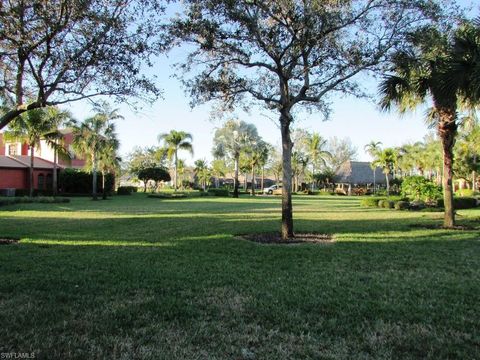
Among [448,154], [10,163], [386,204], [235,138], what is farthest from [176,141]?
[448,154]

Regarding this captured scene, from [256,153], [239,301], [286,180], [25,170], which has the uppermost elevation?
[256,153]

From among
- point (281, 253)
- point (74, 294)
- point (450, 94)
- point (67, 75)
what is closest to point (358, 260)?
point (281, 253)

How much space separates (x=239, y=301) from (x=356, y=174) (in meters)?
72.5

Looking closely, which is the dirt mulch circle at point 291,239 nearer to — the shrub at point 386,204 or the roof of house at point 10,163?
the shrub at point 386,204

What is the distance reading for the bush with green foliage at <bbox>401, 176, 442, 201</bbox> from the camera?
25109 mm

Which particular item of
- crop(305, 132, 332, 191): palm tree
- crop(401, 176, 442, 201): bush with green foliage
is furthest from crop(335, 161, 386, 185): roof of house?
crop(401, 176, 442, 201): bush with green foliage

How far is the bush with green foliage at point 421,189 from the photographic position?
25.1 meters

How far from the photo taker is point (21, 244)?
1021 cm

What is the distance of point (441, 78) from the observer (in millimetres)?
12141

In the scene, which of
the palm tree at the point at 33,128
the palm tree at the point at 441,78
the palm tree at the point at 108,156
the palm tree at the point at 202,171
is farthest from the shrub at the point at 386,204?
the palm tree at the point at 202,171

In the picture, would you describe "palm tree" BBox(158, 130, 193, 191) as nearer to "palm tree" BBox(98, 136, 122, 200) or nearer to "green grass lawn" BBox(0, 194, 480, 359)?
"palm tree" BBox(98, 136, 122, 200)

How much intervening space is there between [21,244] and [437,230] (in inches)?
484

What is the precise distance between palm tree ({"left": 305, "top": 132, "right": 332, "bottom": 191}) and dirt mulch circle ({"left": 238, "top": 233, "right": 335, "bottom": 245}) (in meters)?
61.3

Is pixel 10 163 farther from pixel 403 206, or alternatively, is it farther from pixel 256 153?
pixel 403 206
